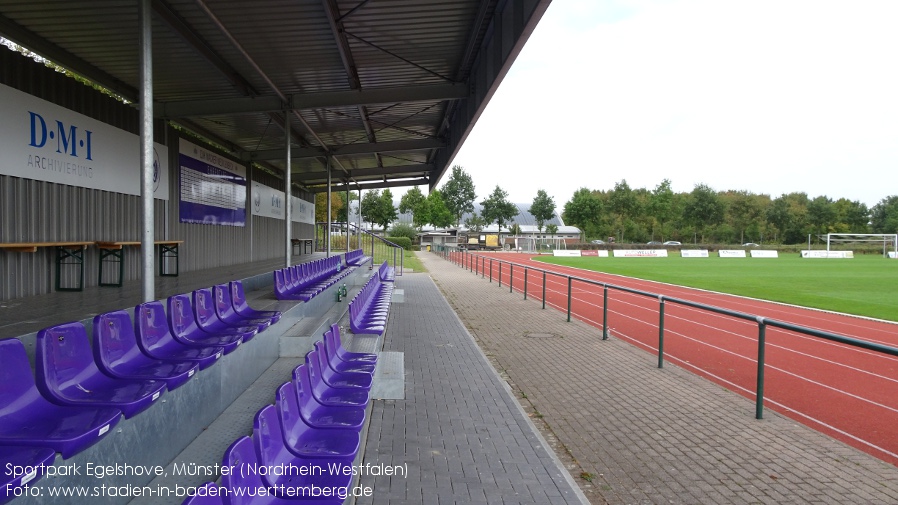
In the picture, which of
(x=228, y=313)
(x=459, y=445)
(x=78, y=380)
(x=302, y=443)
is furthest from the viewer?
(x=228, y=313)

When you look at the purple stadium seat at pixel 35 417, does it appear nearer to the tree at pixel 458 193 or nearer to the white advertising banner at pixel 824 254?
the white advertising banner at pixel 824 254

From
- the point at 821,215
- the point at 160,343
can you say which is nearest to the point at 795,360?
the point at 160,343

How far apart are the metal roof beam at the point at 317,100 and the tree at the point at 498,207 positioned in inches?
3113

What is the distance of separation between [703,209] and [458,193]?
39477mm

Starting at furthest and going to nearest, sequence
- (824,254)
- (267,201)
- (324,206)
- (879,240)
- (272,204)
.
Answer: (879,240) < (824,254) < (324,206) < (272,204) < (267,201)

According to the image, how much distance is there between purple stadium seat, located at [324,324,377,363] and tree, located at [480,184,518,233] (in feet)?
277

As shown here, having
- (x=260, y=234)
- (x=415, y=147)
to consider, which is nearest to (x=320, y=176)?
(x=260, y=234)

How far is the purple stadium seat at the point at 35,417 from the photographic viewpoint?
2336mm

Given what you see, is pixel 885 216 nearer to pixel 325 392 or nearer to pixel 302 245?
pixel 302 245

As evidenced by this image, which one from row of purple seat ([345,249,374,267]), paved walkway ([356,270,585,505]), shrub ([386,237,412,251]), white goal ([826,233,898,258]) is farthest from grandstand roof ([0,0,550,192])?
white goal ([826,233,898,258])

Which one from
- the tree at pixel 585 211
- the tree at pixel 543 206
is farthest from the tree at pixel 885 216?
the tree at pixel 543 206

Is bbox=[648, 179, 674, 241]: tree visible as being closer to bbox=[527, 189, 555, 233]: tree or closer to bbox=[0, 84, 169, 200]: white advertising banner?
bbox=[527, 189, 555, 233]: tree

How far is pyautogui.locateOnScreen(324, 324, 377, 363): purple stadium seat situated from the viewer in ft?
14.8

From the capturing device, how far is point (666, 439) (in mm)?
4570
